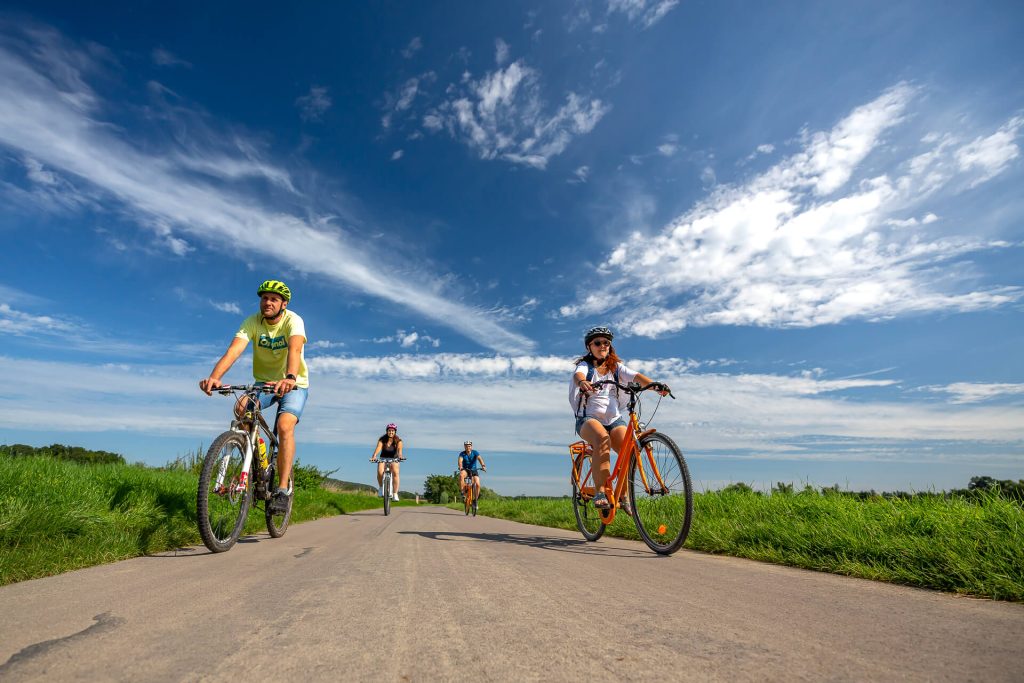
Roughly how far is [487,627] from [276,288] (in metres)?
4.67

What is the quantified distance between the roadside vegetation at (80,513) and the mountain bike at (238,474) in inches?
16.9

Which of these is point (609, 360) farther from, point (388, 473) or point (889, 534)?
point (388, 473)

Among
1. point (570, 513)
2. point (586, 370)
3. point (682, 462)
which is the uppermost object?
point (586, 370)

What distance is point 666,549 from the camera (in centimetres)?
467


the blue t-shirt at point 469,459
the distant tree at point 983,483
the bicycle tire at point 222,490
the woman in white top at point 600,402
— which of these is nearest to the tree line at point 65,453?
the bicycle tire at point 222,490

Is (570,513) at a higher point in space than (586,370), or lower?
lower

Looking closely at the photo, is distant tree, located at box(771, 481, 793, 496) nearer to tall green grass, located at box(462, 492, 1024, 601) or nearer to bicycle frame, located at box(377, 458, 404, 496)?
tall green grass, located at box(462, 492, 1024, 601)

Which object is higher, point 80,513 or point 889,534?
point 80,513

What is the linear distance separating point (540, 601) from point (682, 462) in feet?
9.85

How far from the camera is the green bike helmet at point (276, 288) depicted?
5504 mm

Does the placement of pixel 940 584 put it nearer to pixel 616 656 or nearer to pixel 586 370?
pixel 616 656

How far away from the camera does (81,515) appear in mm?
4023

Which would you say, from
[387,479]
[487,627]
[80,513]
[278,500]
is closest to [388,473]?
[387,479]

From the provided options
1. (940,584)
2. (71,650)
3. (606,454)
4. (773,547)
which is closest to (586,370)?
(606,454)
